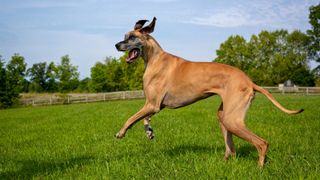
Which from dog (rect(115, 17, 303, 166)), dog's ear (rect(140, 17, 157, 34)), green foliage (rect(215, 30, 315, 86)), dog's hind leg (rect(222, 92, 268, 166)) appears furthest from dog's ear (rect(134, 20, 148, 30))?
green foliage (rect(215, 30, 315, 86))

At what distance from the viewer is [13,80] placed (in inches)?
2224

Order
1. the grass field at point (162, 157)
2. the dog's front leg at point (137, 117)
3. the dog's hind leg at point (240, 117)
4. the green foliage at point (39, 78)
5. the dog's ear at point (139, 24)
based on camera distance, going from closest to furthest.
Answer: the grass field at point (162, 157)
the dog's hind leg at point (240, 117)
the dog's front leg at point (137, 117)
the dog's ear at point (139, 24)
the green foliage at point (39, 78)

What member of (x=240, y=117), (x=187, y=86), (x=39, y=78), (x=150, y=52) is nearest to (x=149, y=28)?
(x=150, y=52)

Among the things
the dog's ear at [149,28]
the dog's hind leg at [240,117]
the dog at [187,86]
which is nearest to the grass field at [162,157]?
the dog's hind leg at [240,117]

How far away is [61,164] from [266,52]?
80408 millimetres

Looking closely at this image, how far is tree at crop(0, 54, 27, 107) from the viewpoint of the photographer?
171 ft

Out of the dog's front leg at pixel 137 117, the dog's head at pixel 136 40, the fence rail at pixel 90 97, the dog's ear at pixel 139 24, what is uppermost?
the dog's ear at pixel 139 24

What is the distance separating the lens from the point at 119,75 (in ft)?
258

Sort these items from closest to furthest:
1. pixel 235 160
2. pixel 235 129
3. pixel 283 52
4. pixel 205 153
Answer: pixel 235 129 → pixel 235 160 → pixel 205 153 → pixel 283 52

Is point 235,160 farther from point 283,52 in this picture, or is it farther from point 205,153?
point 283,52

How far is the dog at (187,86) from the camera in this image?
598 cm

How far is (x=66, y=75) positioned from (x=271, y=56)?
45.6m

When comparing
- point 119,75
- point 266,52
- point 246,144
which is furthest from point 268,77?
point 246,144

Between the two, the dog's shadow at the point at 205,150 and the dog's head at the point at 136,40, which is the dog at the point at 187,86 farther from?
the dog's shadow at the point at 205,150
